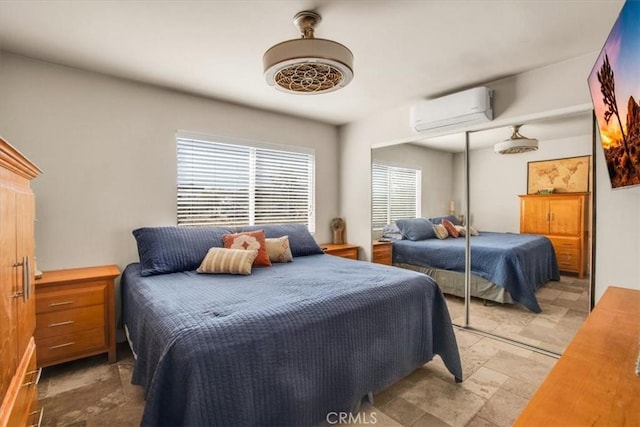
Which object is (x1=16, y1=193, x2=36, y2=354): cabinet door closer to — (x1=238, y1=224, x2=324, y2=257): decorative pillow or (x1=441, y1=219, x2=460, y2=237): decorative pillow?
(x1=238, y1=224, x2=324, y2=257): decorative pillow

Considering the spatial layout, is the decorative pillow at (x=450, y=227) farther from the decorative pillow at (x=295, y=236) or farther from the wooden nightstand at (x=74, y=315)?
the wooden nightstand at (x=74, y=315)

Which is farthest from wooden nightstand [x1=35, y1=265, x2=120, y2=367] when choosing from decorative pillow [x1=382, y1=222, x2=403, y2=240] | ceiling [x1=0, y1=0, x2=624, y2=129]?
decorative pillow [x1=382, y1=222, x2=403, y2=240]

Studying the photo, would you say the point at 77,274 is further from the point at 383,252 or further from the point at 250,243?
the point at 383,252

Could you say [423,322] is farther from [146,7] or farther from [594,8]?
[146,7]

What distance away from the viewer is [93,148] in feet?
8.45

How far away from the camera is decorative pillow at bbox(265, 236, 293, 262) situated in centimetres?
281

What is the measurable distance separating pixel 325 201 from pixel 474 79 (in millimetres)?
2170

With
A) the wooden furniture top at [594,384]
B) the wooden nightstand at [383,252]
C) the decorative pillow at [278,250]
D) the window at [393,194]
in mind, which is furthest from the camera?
the wooden nightstand at [383,252]

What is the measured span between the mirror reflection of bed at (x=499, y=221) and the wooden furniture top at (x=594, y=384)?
1483 millimetres

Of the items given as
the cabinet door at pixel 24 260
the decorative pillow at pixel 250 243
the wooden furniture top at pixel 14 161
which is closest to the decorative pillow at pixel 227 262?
the decorative pillow at pixel 250 243

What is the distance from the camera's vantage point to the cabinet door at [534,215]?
8.64 ft

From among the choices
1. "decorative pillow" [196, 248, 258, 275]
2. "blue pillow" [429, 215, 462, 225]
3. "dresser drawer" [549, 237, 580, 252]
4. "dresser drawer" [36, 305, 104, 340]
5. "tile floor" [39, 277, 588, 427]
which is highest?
"blue pillow" [429, 215, 462, 225]

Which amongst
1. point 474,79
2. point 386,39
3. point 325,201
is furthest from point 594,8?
point 325,201

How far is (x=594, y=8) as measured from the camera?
176cm
